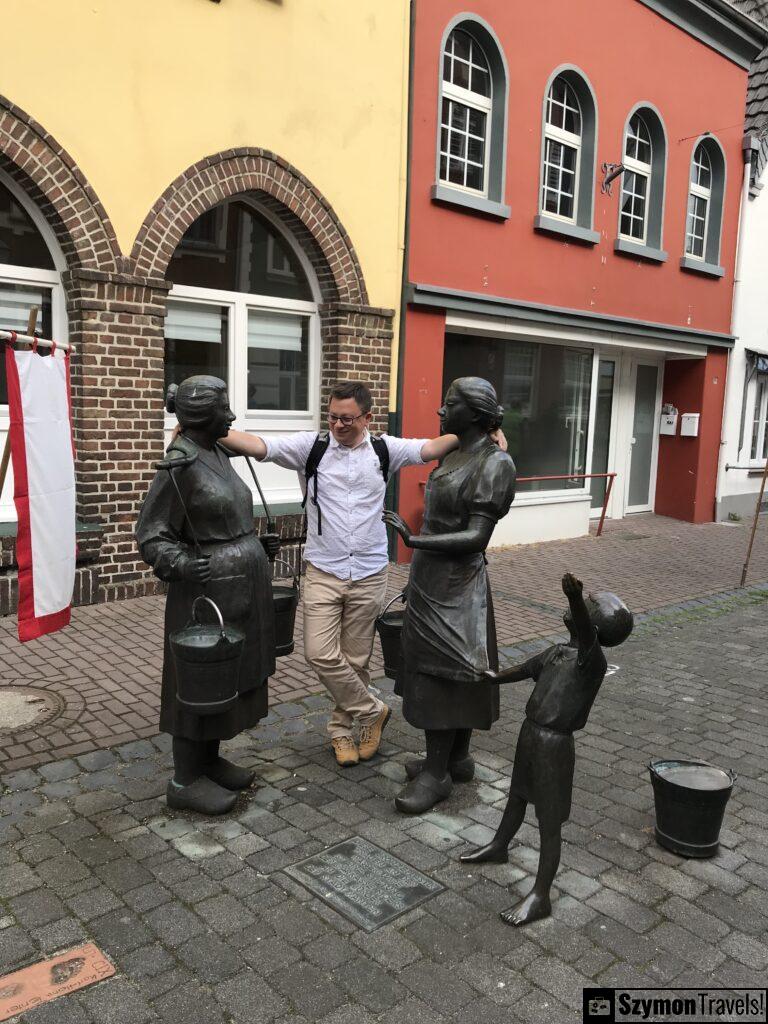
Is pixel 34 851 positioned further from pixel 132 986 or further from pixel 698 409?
pixel 698 409

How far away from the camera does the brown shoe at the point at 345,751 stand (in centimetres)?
430

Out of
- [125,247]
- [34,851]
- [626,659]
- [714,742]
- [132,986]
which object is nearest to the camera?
[132,986]

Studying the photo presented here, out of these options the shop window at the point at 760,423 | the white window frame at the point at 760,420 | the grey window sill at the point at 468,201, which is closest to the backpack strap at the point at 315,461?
the grey window sill at the point at 468,201

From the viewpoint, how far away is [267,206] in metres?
8.14

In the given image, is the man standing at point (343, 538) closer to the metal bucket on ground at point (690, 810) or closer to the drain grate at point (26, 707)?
the metal bucket on ground at point (690, 810)

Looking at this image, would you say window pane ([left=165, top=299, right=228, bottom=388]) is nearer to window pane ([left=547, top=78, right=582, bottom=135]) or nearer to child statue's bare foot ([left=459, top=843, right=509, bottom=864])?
child statue's bare foot ([left=459, top=843, right=509, bottom=864])

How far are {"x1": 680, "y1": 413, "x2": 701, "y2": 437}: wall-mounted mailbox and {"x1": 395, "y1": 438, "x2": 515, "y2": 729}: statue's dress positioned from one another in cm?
1091

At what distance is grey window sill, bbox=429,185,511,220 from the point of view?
366 inches

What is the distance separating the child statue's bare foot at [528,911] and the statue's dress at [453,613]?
2.79 ft

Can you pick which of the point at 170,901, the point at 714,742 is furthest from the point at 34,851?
the point at 714,742

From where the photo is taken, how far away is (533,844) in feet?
11.8

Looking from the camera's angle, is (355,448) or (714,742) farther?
(714,742)

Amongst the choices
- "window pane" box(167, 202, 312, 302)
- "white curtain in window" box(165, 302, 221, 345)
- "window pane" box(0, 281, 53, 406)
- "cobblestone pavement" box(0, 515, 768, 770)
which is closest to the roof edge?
"window pane" box(167, 202, 312, 302)

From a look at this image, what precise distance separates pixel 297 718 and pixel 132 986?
2.33 m
